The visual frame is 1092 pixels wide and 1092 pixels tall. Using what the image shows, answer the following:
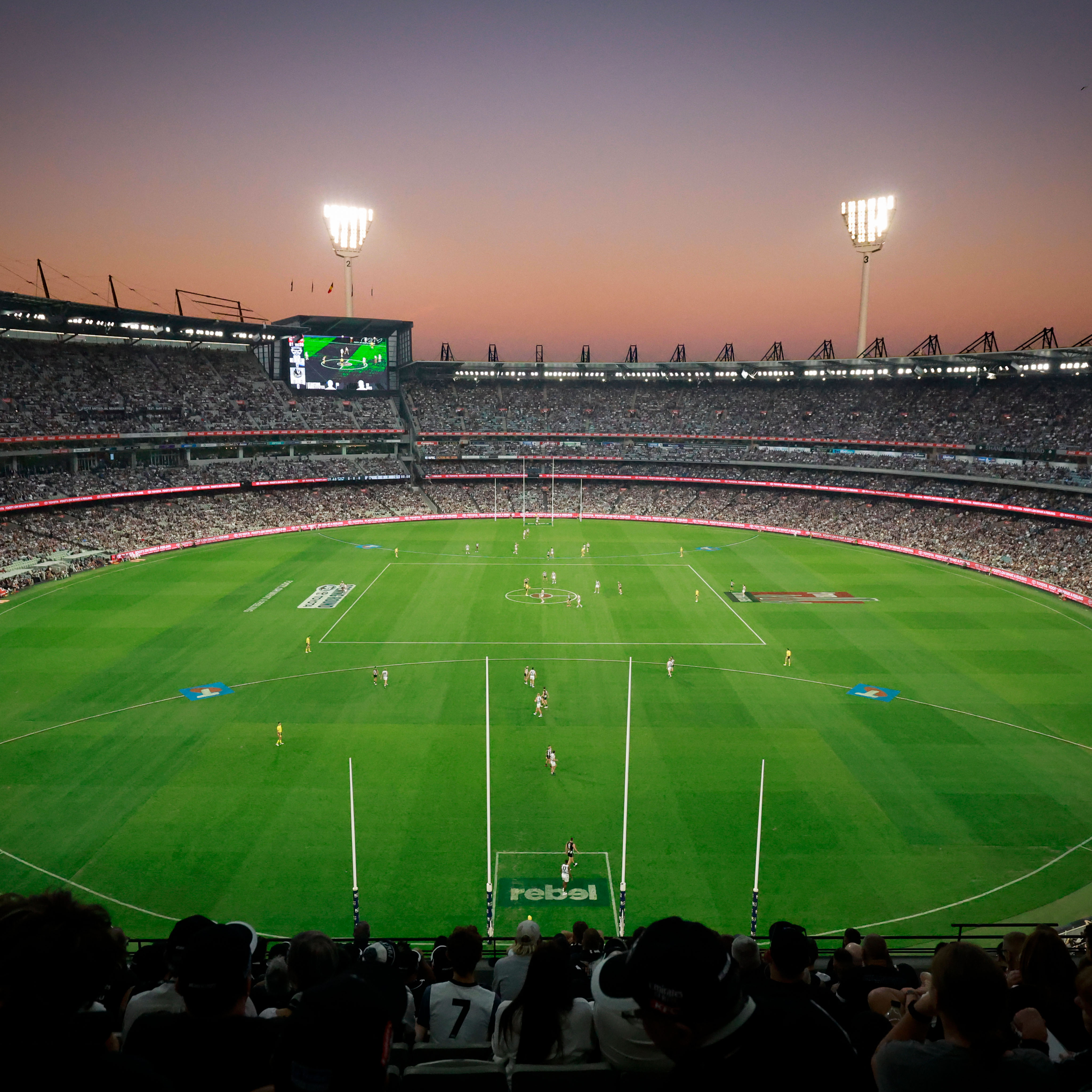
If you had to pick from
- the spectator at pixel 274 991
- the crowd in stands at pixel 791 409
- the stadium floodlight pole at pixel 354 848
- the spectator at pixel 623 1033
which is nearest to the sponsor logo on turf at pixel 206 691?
the stadium floodlight pole at pixel 354 848

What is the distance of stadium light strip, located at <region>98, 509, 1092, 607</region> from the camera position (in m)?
61.8

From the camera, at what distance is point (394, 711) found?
35344mm

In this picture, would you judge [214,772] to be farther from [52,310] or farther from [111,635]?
[52,310]

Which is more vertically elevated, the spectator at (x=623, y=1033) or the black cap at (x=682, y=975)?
the black cap at (x=682, y=975)

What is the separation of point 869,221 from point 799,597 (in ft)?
173

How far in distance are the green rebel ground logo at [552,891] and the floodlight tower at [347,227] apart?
89722 mm

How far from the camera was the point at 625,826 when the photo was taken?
24.8m

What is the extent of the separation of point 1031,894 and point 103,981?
2582 cm

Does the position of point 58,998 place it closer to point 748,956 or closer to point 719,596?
point 748,956

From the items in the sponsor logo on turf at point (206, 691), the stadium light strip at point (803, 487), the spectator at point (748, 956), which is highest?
the spectator at point (748, 956)

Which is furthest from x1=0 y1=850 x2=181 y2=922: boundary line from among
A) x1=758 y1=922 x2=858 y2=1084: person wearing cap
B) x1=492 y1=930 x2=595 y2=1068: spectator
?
x1=758 y1=922 x2=858 y2=1084: person wearing cap

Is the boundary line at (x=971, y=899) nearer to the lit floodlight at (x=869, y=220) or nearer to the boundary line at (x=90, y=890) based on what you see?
the boundary line at (x=90, y=890)

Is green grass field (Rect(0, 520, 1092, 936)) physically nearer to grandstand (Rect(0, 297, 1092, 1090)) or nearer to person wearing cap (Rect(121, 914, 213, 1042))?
grandstand (Rect(0, 297, 1092, 1090))

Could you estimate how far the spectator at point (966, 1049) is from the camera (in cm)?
388
